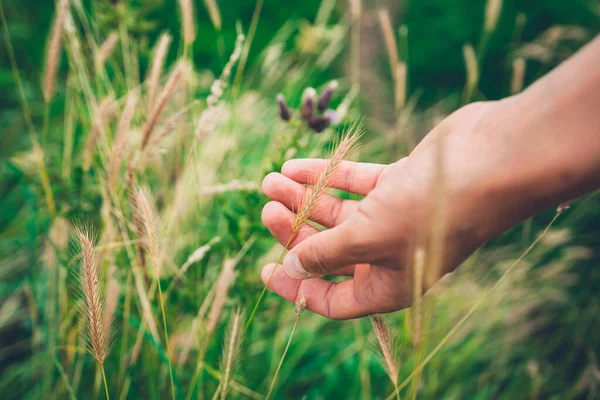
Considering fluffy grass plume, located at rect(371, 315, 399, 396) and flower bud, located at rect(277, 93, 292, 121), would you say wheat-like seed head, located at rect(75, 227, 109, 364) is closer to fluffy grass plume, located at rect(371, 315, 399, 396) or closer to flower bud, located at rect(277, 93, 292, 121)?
fluffy grass plume, located at rect(371, 315, 399, 396)

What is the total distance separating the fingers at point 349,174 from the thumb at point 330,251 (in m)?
0.23

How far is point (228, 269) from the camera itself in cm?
102

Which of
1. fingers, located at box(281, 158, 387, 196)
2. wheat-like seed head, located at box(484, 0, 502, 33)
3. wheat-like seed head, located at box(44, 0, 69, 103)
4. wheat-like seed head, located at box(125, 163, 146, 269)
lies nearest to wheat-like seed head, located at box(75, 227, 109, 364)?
Answer: wheat-like seed head, located at box(125, 163, 146, 269)

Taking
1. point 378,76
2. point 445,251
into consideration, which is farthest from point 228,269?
point 378,76

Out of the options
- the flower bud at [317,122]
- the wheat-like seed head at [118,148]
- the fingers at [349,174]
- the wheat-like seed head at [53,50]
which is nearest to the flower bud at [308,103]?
the flower bud at [317,122]

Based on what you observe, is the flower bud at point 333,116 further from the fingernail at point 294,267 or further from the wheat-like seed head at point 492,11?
the wheat-like seed head at point 492,11

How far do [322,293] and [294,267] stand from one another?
0.19 m

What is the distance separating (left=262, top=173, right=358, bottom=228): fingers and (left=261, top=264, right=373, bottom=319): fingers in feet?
0.57

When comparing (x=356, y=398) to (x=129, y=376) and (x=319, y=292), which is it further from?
(x=129, y=376)

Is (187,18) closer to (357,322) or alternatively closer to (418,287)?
(418,287)

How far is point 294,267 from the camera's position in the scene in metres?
0.96

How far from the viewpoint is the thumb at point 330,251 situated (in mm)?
810

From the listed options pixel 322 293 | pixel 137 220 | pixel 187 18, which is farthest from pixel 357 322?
pixel 187 18

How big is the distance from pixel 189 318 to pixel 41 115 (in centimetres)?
212
